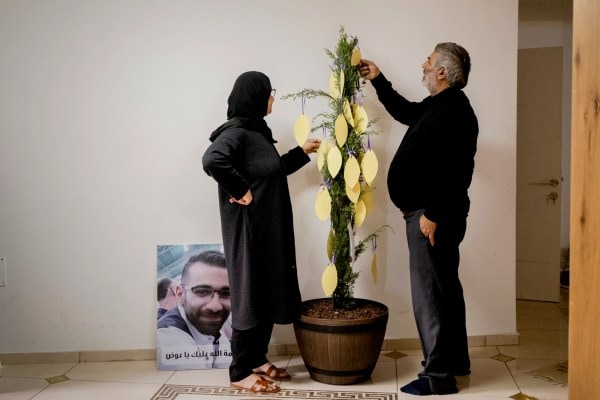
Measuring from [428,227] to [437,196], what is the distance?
14 cm

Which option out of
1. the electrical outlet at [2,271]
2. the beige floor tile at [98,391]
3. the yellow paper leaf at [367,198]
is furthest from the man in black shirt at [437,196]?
the electrical outlet at [2,271]

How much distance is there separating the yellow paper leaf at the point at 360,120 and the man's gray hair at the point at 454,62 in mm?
402

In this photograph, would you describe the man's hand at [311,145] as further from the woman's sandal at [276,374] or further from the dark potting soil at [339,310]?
the woman's sandal at [276,374]

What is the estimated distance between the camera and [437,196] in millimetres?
2492

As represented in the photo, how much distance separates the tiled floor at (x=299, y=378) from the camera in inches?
103

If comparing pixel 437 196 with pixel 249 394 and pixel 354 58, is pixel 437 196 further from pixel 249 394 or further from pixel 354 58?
pixel 249 394

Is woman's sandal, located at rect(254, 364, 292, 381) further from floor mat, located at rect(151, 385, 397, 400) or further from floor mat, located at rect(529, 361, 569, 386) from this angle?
floor mat, located at rect(529, 361, 569, 386)

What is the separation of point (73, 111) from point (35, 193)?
1.61ft

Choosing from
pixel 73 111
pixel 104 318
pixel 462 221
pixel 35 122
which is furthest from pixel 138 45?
pixel 462 221

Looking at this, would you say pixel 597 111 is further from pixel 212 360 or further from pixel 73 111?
pixel 73 111

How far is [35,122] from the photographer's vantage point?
10.1ft

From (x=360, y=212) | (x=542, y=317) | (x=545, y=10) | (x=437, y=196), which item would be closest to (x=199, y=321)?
(x=360, y=212)

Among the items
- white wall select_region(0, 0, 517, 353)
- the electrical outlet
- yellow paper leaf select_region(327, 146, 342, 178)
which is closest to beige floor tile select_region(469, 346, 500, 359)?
white wall select_region(0, 0, 517, 353)

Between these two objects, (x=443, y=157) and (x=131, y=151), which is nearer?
(x=443, y=157)
